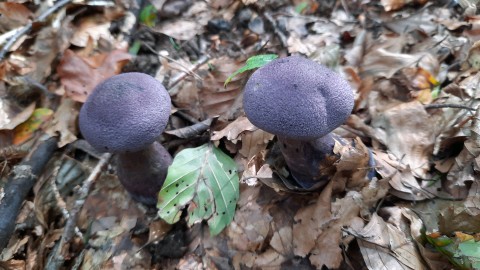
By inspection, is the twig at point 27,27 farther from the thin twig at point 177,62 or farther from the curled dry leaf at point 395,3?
the curled dry leaf at point 395,3

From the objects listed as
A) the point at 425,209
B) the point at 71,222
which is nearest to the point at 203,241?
the point at 71,222

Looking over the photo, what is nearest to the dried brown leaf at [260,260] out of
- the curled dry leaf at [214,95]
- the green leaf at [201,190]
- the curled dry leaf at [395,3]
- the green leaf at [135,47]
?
the green leaf at [201,190]

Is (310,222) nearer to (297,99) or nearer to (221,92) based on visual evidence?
(297,99)

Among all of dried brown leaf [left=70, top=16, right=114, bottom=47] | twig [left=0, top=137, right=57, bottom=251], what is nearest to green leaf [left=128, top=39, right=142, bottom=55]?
dried brown leaf [left=70, top=16, right=114, bottom=47]

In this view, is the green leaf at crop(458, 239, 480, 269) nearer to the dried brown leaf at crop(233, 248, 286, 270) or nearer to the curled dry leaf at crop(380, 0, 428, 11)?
the dried brown leaf at crop(233, 248, 286, 270)

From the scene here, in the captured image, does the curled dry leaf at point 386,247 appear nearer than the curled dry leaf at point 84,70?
Yes

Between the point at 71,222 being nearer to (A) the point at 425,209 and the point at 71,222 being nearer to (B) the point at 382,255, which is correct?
(B) the point at 382,255

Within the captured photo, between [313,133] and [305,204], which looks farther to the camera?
[305,204]
